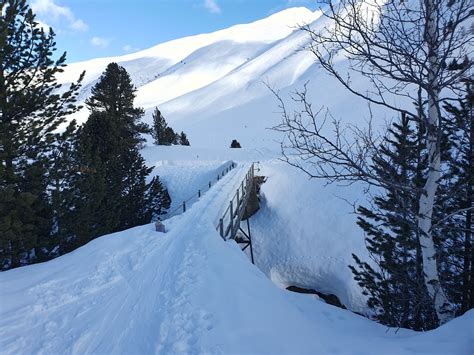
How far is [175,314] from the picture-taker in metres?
5.45

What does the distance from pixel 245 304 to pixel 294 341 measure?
1.18 m

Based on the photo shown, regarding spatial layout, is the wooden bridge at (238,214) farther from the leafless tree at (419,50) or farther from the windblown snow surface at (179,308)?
the leafless tree at (419,50)

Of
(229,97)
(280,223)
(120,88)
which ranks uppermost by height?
(229,97)

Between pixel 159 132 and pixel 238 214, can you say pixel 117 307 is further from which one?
pixel 159 132

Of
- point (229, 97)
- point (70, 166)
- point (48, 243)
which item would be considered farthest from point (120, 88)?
point (229, 97)

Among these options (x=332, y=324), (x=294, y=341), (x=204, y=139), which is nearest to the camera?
(x=294, y=341)

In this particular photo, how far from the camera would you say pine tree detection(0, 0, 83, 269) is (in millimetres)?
8867

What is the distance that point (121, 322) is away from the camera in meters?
5.38

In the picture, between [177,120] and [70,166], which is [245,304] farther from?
[177,120]

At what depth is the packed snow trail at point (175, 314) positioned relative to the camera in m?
4.61

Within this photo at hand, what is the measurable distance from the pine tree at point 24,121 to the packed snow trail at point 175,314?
193 cm

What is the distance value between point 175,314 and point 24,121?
8.17 metres

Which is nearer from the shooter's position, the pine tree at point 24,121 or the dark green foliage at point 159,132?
the pine tree at point 24,121

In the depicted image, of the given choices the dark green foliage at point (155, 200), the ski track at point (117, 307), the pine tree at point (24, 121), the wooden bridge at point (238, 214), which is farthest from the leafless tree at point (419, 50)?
the dark green foliage at point (155, 200)
